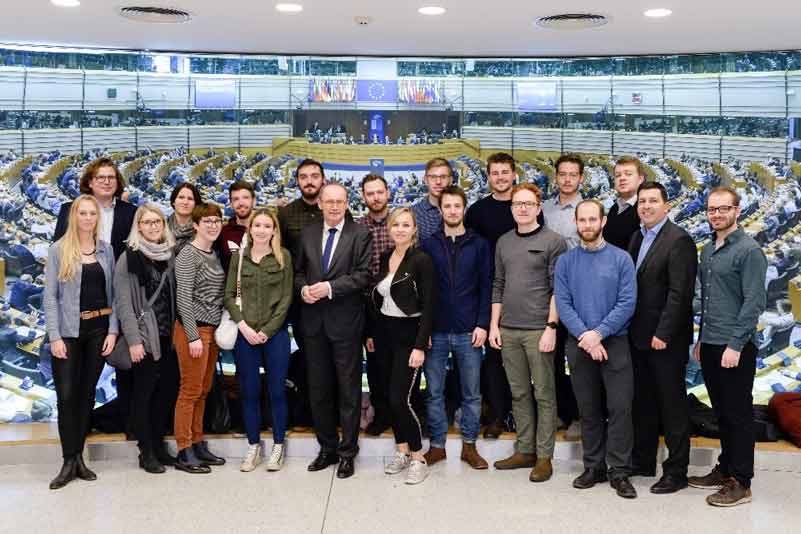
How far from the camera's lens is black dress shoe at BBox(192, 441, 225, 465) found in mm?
4512

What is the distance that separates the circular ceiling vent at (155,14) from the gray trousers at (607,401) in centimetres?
306

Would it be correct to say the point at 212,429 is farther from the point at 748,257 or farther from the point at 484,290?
the point at 748,257

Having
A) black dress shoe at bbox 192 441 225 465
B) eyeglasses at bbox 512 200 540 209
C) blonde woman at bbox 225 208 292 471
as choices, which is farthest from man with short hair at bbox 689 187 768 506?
black dress shoe at bbox 192 441 225 465

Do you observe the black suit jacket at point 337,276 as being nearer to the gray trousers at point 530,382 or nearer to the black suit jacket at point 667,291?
the gray trousers at point 530,382

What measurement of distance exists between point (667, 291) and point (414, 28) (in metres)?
2.36

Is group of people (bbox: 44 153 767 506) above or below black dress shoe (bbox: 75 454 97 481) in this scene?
above

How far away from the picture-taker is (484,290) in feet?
14.2

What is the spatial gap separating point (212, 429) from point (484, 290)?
1969 mm

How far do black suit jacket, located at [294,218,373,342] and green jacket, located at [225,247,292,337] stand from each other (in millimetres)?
107

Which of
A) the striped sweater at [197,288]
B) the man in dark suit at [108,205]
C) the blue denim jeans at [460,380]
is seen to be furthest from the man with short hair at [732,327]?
the man in dark suit at [108,205]

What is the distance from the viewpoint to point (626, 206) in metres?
4.46

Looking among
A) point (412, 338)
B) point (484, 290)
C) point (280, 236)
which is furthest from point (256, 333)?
point (484, 290)

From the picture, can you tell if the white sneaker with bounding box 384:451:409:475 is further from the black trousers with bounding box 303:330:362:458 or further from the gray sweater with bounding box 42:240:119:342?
the gray sweater with bounding box 42:240:119:342

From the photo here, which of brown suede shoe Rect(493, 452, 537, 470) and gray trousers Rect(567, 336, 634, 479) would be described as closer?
gray trousers Rect(567, 336, 634, 479)
